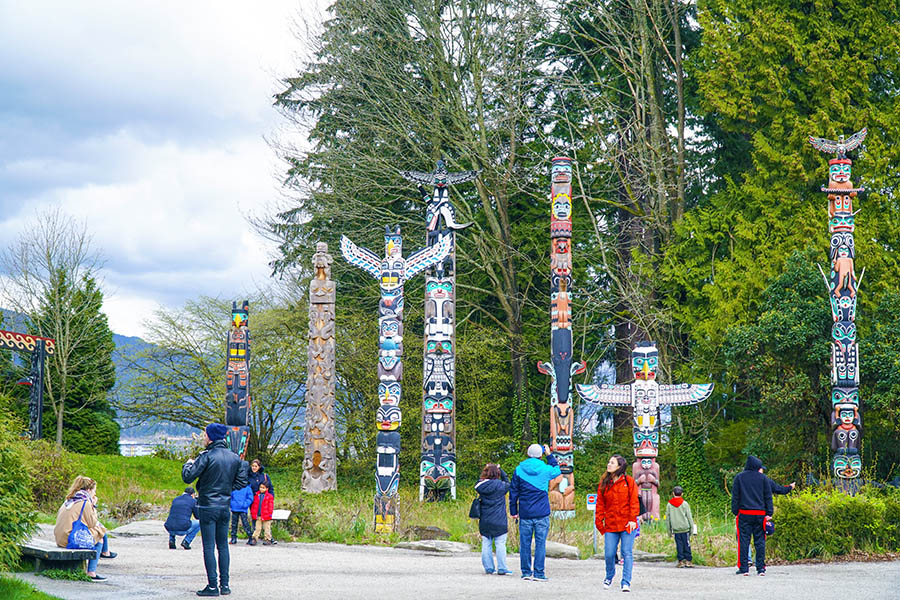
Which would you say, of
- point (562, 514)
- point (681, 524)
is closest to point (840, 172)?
point (562, 514)

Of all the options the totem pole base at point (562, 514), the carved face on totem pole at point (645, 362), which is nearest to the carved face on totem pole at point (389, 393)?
the totem pole base at point (562, 514)

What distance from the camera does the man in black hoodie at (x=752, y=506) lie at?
11.0 m

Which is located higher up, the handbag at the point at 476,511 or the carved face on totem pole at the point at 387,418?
the carved face on totem pole at the point at 387,418

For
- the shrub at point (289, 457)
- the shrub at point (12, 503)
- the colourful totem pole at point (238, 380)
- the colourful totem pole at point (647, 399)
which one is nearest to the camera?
the shrub at point (12, 503)

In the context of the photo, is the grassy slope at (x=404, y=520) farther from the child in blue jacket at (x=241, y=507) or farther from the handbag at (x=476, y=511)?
the handbag at (x=476, y=511)

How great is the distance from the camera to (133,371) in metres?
29.4

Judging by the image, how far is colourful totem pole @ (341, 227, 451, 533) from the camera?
14977mm

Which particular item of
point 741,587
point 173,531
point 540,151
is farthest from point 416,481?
A: point 741,587

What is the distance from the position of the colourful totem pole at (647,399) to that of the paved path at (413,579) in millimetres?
4823

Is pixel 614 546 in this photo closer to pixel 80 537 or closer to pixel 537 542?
pixel 537 542

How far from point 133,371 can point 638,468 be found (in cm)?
1770

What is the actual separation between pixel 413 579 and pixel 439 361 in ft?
27.4

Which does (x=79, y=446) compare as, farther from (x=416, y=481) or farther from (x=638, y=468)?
(x=638, y=468)

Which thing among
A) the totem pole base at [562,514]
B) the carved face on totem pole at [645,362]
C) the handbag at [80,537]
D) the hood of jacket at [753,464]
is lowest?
the totem pole base at [562,514]
